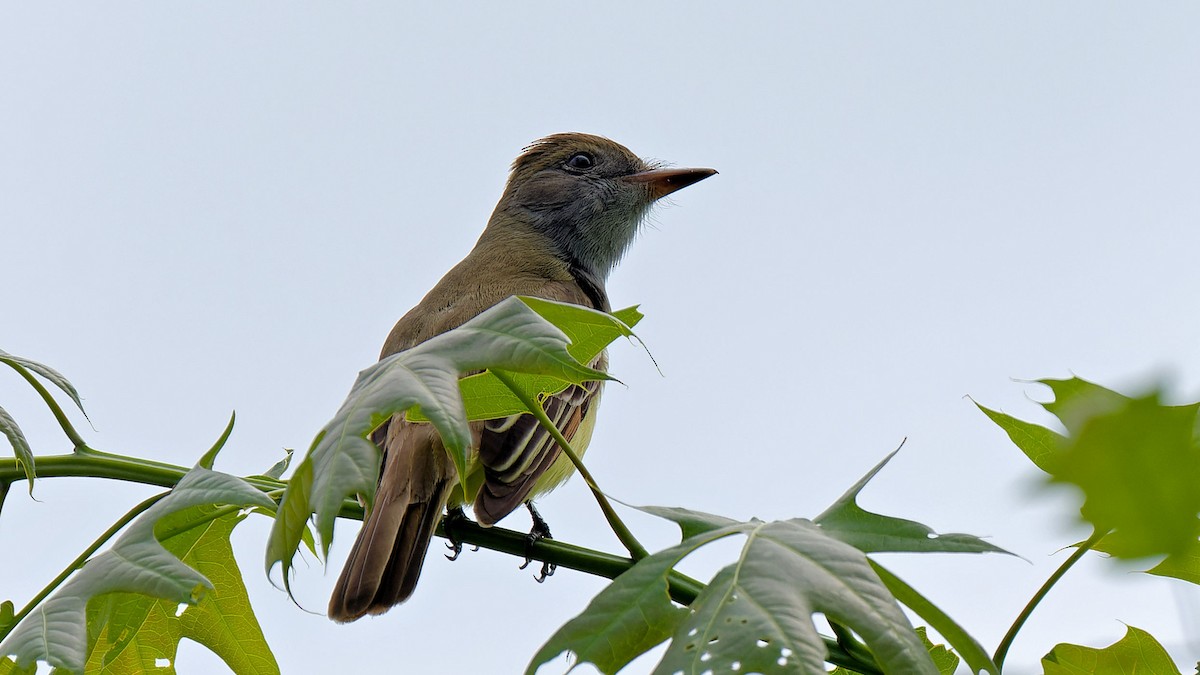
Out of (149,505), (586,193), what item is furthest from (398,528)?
(586,193)

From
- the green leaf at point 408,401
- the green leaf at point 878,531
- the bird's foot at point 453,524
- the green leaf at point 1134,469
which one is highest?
the green leaf at point 1134,469

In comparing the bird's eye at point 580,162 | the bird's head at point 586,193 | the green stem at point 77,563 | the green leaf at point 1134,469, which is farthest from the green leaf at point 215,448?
the bird's eye at point 580,162

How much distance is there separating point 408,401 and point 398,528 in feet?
5.94

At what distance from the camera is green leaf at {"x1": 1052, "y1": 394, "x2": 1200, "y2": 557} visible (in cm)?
55

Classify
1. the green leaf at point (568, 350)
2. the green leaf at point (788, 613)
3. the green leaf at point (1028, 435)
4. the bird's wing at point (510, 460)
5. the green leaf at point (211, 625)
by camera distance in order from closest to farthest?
the green leaf at point (788, 613), the green leaf at point (568, 350), the green leaf at point (1028, 435), the green leaf at point (211, 625), the bird's wing at point (510, 460)

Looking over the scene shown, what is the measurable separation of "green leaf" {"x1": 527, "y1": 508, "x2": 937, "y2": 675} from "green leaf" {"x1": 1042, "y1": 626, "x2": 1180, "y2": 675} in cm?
66

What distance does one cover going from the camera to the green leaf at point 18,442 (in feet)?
6.69

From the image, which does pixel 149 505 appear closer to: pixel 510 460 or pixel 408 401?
pixel 408 401

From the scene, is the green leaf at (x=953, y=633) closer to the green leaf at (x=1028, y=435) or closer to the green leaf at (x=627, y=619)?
the green leaf at (x=627, y=619)

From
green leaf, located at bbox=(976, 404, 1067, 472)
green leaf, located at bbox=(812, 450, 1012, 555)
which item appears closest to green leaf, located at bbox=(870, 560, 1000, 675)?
green leaf, located at bbox=(812, 450, 1012, 555)

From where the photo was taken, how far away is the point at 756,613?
4.55 ft

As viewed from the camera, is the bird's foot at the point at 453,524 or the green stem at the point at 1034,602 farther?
the bird's foot at the point at 453,524

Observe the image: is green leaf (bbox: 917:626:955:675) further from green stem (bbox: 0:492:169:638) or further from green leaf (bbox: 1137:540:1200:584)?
green stem (bbox: 0:492:169:638)

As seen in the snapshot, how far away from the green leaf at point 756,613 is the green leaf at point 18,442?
112cm
